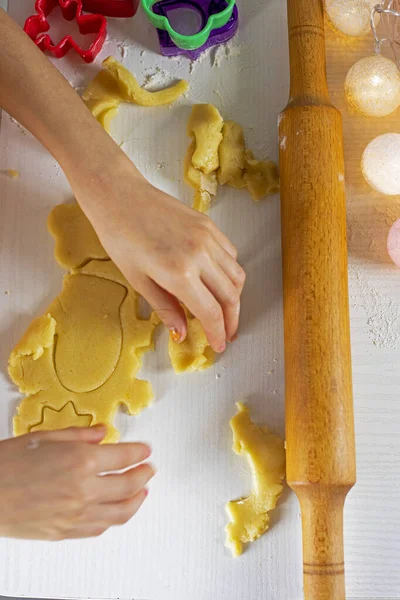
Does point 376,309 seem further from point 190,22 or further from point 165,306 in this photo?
point 190,22

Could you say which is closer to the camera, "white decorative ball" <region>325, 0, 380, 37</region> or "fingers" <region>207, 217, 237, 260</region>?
"fingers" <region>207, 217, 237, 260</region>

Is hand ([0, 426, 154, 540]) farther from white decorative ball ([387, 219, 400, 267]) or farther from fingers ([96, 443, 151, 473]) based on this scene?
white decorative ball ([387, 219, 400, 267])

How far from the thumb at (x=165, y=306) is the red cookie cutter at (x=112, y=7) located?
1.37ft

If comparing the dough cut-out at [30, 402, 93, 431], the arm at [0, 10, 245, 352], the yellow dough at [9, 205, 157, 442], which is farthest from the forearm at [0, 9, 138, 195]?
the dough cut-out at [30, 402, 93, 431]

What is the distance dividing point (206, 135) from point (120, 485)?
437mm

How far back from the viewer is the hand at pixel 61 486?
0.66 meters

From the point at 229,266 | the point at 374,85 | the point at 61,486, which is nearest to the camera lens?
the point at 61,486

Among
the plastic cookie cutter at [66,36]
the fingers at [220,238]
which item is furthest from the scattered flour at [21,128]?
the fingers at [220,238]

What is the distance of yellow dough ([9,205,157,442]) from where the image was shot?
2.71ft

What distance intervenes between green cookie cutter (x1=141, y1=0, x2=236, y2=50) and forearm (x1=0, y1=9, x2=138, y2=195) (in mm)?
157

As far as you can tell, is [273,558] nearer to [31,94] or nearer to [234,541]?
[234,541]

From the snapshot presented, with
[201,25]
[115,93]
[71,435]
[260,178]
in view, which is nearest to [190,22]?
[201,25]

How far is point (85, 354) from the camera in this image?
2.75ft

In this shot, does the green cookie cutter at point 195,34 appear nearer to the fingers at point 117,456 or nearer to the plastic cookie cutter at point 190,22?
the plastic cookie cutter at point 190,22
